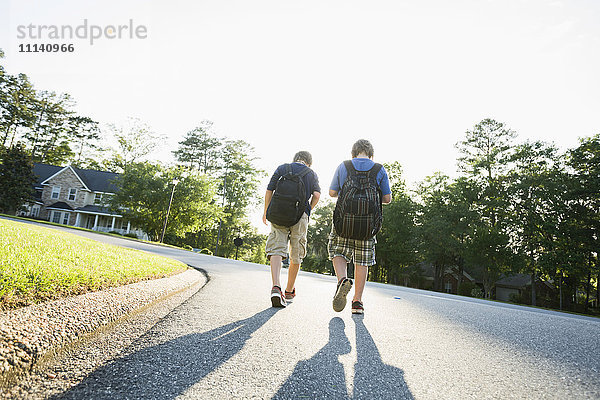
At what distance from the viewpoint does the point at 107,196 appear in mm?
32562

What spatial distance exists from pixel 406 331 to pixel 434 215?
31.2m

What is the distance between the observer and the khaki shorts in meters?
4.19

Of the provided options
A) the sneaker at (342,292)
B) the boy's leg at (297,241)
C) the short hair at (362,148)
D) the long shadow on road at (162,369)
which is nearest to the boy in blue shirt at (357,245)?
the short hair at (362,148)

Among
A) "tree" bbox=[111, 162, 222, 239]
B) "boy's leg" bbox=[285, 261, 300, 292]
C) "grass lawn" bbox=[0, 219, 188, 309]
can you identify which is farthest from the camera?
"tree" bbox=[111, 162, 222, 239]

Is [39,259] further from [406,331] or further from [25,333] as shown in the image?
[406,331]

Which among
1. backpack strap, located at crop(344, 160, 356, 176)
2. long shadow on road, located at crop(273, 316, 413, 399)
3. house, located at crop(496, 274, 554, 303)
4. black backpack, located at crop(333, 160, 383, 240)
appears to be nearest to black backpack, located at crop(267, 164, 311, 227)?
black backpack, located at crop(333, 160, 383, 240)

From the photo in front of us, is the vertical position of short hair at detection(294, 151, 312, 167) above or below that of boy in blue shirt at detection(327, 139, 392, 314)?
above

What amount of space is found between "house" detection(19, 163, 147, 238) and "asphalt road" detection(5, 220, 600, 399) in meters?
40.3

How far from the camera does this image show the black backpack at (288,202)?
13.2 ft

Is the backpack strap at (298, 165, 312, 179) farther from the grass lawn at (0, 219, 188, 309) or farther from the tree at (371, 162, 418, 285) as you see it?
the tree at (371, 162, 418, 285)

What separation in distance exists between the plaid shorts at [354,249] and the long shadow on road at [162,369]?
166 centimetres

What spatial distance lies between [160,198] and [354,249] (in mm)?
29766

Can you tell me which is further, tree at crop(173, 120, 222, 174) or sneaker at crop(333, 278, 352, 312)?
tree at crop(173, 120, 222, 174)

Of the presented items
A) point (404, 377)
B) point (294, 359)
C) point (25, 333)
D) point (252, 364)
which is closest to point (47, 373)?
point (25, 333)
